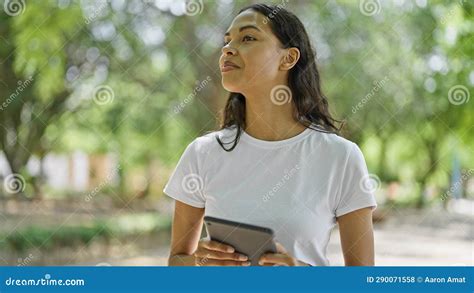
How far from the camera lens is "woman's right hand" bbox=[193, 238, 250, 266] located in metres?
0.98

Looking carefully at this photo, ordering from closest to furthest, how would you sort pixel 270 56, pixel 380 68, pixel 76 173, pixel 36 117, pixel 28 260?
1. pixel 270 56
2. pixel 28 260
3. pixel 36 117
4. pixel 380 68
5. pixel 76 173

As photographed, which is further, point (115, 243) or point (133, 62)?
point (115, 243)

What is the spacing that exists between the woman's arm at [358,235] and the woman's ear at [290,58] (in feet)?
0.94

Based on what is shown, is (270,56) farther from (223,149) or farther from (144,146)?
(144,146)

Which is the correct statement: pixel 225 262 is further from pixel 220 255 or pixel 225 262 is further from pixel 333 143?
pixel 333 143

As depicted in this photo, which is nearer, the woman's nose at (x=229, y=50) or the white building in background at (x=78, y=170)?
the woman's nose at (x=229, y=50)

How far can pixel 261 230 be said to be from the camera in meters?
0.94

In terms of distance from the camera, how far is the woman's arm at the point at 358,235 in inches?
39.4

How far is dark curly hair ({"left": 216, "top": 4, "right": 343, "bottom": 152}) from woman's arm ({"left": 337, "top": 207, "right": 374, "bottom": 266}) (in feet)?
0.54

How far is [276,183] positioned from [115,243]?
182 inches

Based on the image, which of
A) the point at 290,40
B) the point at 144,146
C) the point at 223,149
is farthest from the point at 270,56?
the point at 144,146

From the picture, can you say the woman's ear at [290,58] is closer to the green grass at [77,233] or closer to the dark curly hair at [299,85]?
the dark curly hair at [299,85]

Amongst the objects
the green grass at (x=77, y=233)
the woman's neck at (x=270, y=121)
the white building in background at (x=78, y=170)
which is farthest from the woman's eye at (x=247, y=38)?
the white building in background at (x=78, y=170)

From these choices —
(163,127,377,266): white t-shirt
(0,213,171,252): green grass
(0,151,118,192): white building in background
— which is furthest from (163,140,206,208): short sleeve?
(0,151,118,192): white building in background
